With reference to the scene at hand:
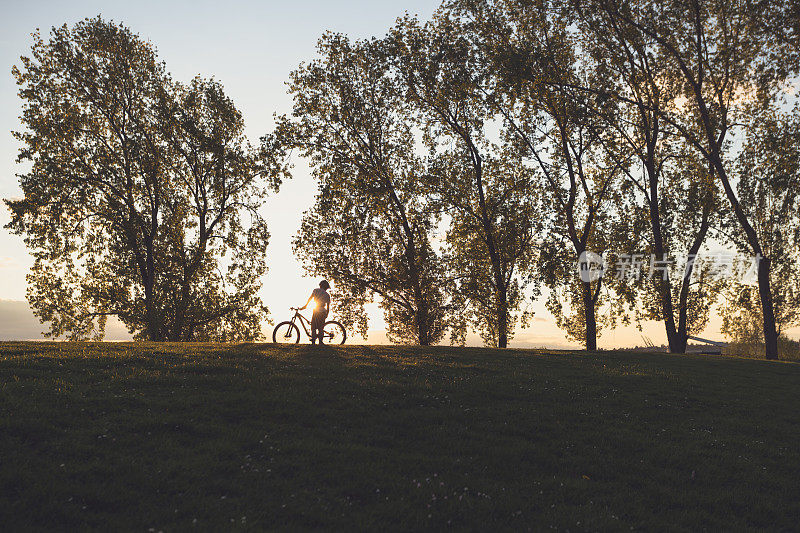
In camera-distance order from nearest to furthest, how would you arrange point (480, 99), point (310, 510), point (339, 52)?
1. point (310, 510)
2. point (480, 99)
3. point (339, 52)

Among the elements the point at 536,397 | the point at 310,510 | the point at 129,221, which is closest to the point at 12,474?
the point at 310,510

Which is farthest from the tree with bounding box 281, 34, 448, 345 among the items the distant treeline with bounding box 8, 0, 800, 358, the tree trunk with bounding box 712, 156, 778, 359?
the tree trunk with bounding box 712, 156, 778, 359

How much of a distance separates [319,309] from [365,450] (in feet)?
51.6

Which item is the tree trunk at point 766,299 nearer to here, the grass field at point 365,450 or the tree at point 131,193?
the grass field at point 365,450

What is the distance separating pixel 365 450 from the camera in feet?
32.0

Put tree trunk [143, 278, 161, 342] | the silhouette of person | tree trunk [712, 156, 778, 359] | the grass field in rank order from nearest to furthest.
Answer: the grass field
the silhouette of person
tree trunk [712, 156, 778, 359]
tree trunk [143, 278, 161, 342]

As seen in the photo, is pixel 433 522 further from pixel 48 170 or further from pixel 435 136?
pixel 48 170

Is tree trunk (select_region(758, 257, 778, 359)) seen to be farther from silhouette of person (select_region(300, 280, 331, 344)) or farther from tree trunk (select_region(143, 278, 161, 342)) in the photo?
tree trunk (select_region(143, 278, 161, 342))

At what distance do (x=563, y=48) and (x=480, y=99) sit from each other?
6.67m

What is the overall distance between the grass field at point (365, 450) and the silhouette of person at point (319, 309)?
25.8ft

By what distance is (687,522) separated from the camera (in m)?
8.31

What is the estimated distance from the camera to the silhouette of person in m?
25.0

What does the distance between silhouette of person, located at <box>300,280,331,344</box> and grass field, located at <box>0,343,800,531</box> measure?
7850mm

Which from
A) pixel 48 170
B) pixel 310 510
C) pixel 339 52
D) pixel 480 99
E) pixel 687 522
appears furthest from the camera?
pixel 339 52
